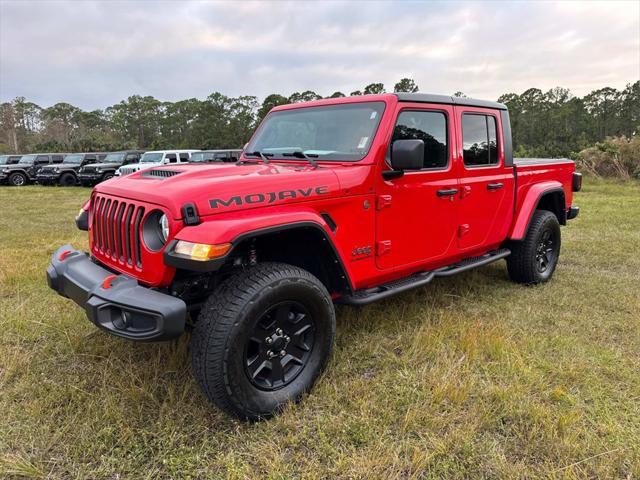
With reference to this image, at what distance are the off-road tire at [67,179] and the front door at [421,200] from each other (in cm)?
2008

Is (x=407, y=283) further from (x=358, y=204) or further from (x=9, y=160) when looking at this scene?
(x=9, y=160)

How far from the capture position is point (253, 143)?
3914 millimetres

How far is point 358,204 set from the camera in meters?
3.00

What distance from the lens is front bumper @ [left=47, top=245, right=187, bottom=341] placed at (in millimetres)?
2174

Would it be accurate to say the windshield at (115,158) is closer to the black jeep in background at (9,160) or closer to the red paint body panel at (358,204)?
the black jeep in background at (9,160)

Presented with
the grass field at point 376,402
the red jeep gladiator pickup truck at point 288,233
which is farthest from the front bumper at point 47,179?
the red jeep gladiator pickup truck at point 288,233

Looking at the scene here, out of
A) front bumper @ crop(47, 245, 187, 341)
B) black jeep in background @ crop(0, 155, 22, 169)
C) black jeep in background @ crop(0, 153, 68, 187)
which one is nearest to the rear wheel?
black jeep in background @ crop(0, 153, 68, 187)

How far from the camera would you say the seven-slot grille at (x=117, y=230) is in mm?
2521

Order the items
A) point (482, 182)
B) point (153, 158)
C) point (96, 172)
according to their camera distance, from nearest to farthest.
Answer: point (482, 182)
point (153, 158)
point (96, 172)

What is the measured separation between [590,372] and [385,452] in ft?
5.37

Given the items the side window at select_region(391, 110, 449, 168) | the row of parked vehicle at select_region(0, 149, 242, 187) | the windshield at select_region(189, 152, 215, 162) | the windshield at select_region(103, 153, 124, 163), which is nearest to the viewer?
the side window at select_region(391, 110, 449, 168)

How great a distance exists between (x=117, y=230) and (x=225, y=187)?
0.76m

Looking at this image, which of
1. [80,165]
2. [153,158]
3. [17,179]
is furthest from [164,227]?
[17,179]

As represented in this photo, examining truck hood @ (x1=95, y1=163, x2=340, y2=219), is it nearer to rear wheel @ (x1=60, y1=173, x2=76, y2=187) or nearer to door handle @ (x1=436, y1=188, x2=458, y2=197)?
door handle @ (x1=436, y1=188, x2=458, y2=197)
